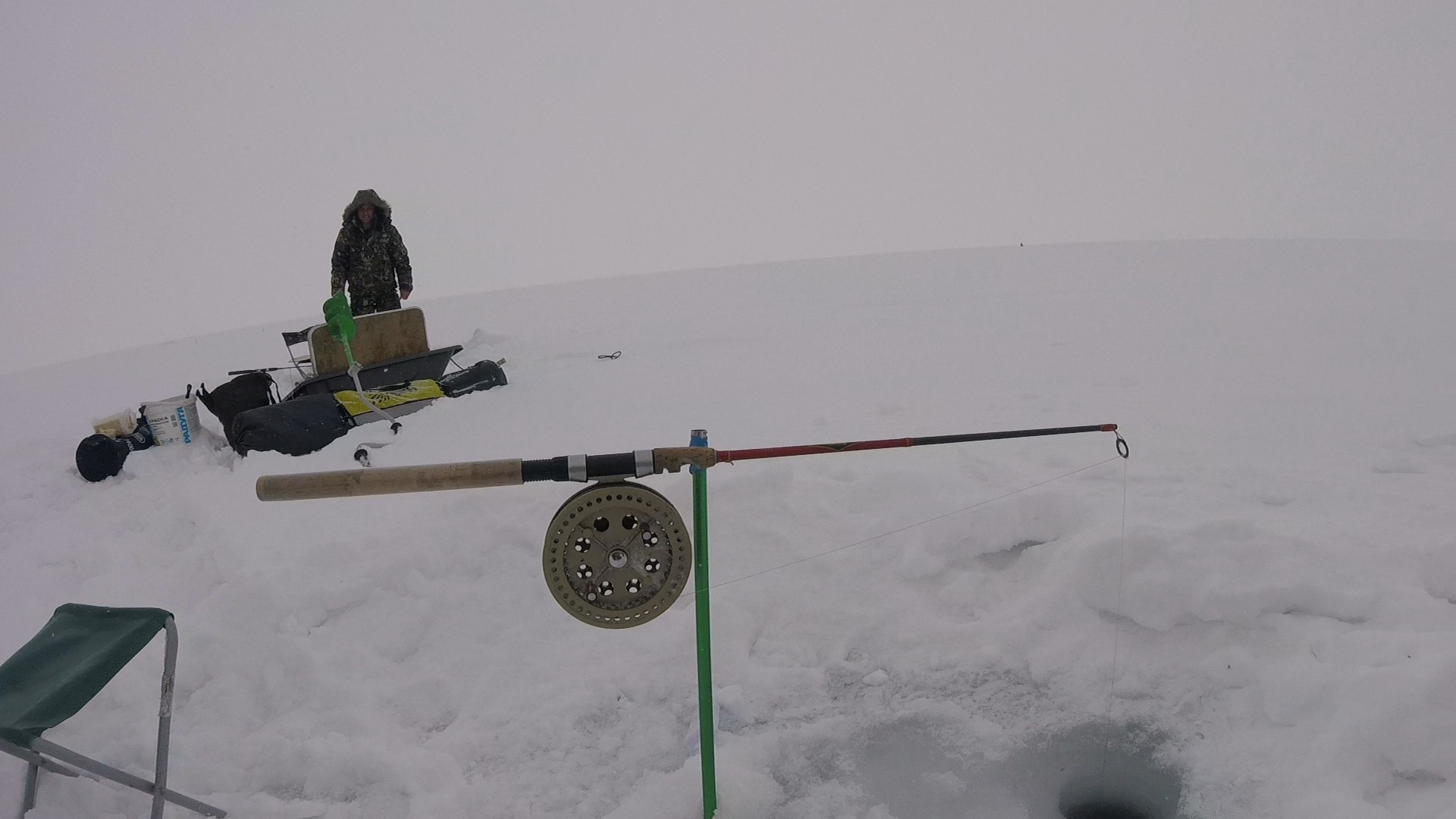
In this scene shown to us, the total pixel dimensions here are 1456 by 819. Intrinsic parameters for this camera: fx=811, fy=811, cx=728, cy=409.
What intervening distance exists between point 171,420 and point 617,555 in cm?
565

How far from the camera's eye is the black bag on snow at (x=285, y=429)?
559 cm

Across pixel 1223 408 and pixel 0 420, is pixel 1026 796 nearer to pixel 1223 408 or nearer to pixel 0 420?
pixel 1223 408

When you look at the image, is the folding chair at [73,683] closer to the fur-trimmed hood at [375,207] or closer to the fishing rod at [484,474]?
the fishing rod at [484,474]

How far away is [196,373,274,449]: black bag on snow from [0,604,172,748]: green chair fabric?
157 inches

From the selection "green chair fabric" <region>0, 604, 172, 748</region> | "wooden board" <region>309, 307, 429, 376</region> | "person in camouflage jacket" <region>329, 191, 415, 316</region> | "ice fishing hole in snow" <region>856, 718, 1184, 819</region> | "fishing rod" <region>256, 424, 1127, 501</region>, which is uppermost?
"person in camouflage jacket" <region>329, 191, 415, 316</region>

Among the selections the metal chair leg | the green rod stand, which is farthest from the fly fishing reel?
the metal chair leg

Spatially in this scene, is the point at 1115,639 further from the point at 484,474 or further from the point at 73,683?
the point at 73,683

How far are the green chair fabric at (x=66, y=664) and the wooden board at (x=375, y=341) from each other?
4169mm

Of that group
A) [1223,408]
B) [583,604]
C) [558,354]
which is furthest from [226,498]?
[1223,408]

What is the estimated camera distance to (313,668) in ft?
10.5

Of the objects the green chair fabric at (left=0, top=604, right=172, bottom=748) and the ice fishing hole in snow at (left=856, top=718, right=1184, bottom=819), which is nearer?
the green chair fabric at (left=0, top=604, right=172, bottom=748)

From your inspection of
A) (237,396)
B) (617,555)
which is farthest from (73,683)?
(237,396)

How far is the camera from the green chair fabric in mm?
2197

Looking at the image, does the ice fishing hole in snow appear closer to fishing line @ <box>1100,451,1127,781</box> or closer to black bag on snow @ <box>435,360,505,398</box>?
fishing line @ <box>1100,451,1127,781</box>
